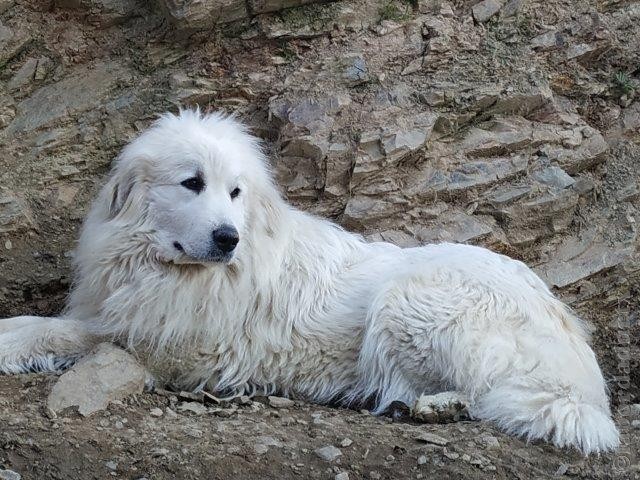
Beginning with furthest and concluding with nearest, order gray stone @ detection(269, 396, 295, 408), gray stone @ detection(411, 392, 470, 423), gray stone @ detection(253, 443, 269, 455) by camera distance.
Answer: gray stone @ detection(269, 396, 295, 408) < gray stone @ detection(411, 392, 470, 423) < gray stone @ detection(253, 443, 269, 455)

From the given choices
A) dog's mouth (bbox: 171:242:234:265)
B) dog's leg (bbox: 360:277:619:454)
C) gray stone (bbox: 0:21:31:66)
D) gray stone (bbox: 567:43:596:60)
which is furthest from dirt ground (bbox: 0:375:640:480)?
gray stone (bbox: 567:43:596:60)

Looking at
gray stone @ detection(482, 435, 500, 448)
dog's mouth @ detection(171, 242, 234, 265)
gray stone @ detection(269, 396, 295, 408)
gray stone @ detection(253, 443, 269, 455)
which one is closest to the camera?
gray stone @ detection(253, 443, 269, 455)

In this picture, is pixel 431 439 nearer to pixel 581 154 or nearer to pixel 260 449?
pixel 260 449

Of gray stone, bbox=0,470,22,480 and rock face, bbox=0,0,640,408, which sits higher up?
rock face, bbox=0,0,640,408

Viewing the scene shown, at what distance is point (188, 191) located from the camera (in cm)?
589

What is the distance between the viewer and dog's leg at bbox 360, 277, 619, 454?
5371mm

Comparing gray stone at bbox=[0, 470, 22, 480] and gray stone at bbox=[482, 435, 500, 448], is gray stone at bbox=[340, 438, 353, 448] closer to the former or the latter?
gray stone at bbox=[482, 435, 500, 448]

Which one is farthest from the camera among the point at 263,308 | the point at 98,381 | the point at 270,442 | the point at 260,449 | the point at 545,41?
the point at 545,41

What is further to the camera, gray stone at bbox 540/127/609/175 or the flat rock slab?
gray stone at bbox 540/127/609/175

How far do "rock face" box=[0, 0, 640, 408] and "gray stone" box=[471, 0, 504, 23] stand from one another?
0.45 feet

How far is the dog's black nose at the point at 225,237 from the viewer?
5.63 m

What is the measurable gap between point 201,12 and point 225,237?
8.89 ft

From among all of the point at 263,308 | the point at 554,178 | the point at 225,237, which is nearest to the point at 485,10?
the point at 554,178

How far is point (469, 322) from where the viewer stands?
5.86 m
